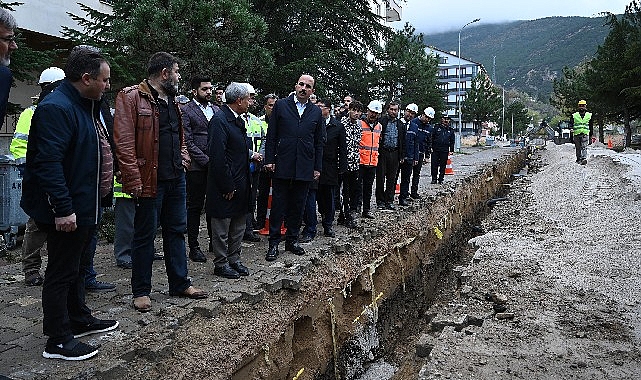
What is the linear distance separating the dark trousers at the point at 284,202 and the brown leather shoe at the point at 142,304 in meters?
2.00

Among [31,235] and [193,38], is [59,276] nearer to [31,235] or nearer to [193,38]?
[31,235]

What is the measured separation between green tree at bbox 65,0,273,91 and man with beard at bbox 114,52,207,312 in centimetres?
487

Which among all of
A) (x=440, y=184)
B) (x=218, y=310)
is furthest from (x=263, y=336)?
(x=440, y=184)

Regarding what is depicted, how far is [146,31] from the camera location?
921 centimetres

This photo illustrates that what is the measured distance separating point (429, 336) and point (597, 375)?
1333mm

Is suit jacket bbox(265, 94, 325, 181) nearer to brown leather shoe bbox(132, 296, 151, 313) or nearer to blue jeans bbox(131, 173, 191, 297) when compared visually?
blue jeans bbox(131, 173, 191, 297)

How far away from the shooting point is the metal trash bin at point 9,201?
7156 mm

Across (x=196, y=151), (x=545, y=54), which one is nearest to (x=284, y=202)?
(x=196, y=151)

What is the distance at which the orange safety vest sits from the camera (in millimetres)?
8680

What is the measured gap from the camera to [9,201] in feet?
23.6

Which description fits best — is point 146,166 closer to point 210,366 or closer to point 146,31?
point 210,366

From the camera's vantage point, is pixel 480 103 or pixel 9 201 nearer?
pixel 9 201

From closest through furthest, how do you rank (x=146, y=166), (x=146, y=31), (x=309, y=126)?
(x=146, y=166) → (x=309, y=126) → (x=146, y=31)

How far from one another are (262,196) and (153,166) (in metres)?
3.47
